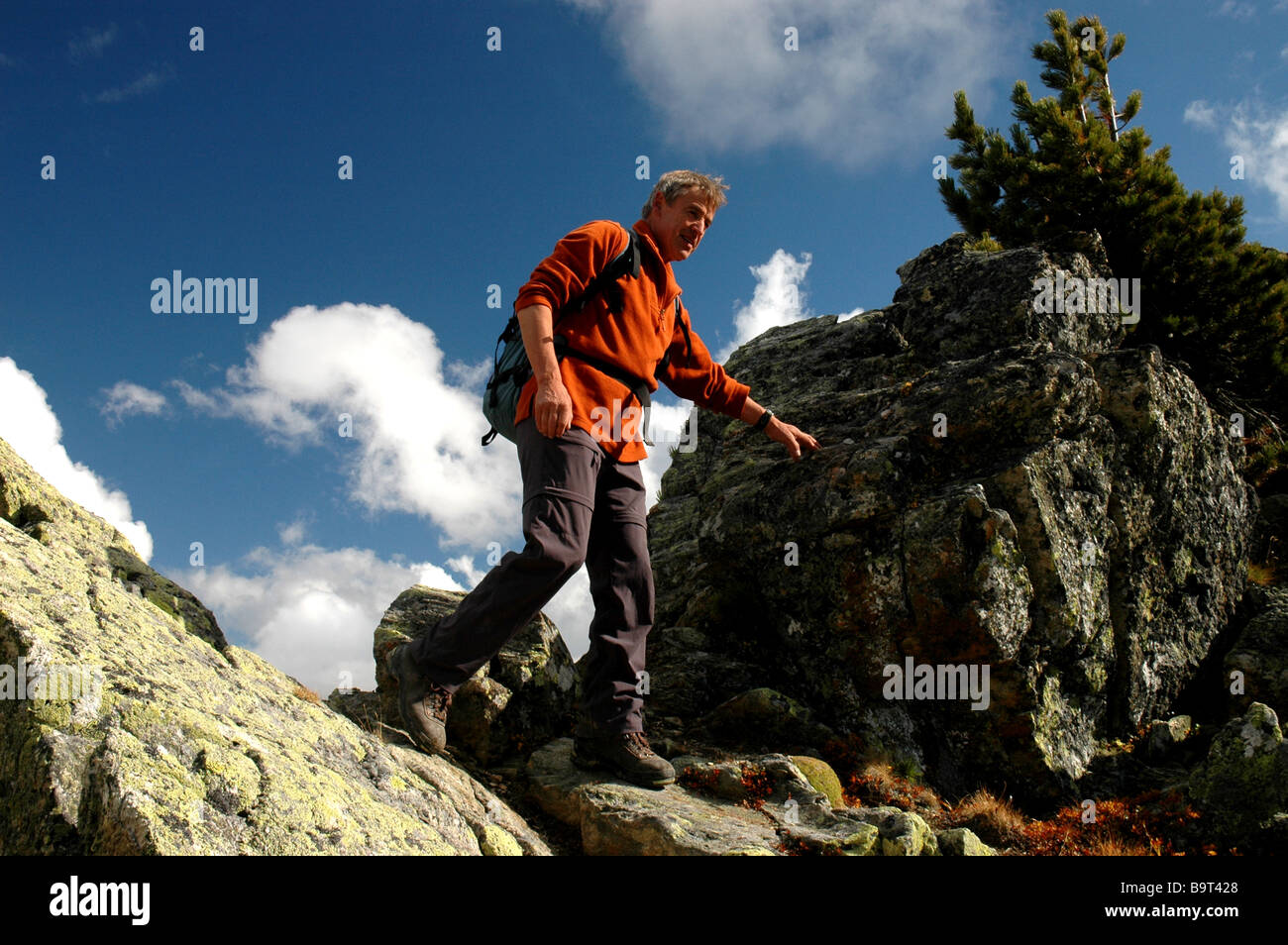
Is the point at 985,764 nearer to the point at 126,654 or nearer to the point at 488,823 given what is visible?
the point at 488,823

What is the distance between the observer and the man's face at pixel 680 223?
6.14m

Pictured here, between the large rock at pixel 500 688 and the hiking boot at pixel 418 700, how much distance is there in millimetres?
675

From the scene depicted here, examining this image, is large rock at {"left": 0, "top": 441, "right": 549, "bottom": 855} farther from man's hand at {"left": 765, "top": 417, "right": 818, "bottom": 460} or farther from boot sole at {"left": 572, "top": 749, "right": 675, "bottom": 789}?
man's hand at {"left": 765, "top": 417, "right": 818, "bottom": 460}

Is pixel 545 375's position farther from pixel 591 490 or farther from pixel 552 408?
pixel 591 490

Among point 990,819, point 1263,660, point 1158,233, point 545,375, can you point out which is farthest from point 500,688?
point 1158,233

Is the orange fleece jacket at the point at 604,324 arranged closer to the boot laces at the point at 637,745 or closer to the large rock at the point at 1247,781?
the boot laces at the point at 637,745

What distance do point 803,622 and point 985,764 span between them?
2.16m

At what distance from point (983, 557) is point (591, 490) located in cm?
434

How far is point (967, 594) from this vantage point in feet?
24.9

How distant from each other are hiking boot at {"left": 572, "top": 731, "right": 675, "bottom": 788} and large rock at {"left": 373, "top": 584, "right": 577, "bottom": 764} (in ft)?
2.89

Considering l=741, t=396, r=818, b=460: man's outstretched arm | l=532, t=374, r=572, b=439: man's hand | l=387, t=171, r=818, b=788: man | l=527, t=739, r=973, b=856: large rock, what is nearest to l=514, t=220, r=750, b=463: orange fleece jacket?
l=387, t=171, r=818, b=788: man

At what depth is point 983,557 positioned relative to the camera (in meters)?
7.72
